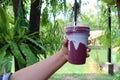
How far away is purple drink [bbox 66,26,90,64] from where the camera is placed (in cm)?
72

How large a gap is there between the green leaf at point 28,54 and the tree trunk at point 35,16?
27cm

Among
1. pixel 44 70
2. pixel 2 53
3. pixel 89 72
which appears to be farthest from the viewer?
pixel 89 72

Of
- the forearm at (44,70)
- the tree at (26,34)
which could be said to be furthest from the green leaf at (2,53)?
the forearm at (44,70)

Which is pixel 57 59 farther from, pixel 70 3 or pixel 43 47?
pixel 70 3

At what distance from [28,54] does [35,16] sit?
1.32 ft

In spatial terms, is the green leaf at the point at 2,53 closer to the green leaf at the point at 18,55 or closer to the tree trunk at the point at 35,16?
the green leaf at the point at 18,55

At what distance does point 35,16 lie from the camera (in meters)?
2.01

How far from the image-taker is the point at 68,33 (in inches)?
29.1

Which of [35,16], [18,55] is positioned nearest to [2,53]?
[18,55]

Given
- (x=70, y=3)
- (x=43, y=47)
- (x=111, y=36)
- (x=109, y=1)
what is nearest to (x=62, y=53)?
(x=109, y=1)

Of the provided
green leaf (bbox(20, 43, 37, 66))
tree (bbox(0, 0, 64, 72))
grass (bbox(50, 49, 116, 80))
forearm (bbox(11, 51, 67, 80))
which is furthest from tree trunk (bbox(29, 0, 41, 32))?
grass (bbox(50, 49, 116, 80))

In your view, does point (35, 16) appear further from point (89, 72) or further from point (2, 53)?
point (89, 72)

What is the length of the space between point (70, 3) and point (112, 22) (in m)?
0.80

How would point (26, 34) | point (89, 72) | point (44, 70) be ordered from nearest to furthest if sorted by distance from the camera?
point (44, 70) < point (26, 34) < point (89, 72)
